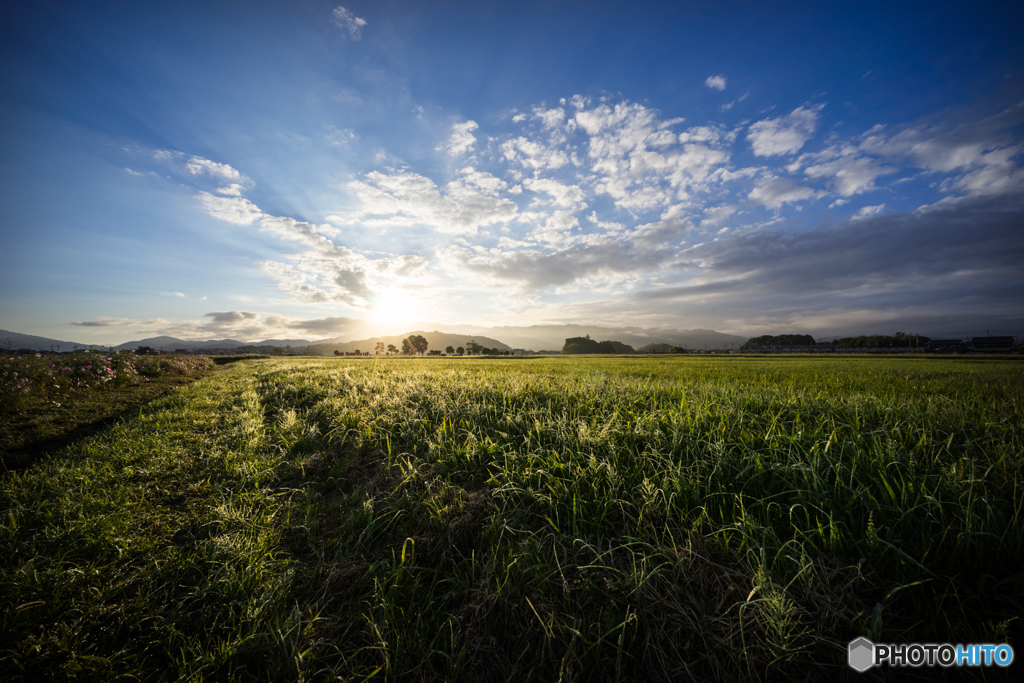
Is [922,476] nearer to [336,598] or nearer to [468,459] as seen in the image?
[468,459]


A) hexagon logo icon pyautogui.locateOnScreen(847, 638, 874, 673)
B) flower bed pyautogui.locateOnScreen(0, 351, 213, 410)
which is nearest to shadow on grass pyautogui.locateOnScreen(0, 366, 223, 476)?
flower bed pyautogui.locateOnScreen(0, 351, 213, 410)

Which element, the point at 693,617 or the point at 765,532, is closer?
the point at 693,617

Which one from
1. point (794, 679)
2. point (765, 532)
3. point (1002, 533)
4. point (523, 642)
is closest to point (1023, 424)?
point (1002, 533)

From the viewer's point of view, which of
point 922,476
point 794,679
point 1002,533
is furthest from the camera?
point 922,476

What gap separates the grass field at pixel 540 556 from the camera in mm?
1829

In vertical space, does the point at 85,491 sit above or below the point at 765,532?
below

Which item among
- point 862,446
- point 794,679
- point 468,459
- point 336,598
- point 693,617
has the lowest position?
point 336,598

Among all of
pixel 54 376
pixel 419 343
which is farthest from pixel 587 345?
pixel 54 376

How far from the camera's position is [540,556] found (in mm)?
2398

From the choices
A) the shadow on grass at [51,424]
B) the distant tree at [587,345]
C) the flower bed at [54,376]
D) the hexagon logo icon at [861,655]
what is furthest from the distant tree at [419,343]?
the hexagon logo icon at [861,655]

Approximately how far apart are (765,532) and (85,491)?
21.2ft

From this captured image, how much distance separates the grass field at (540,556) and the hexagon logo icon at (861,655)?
56 millimetres

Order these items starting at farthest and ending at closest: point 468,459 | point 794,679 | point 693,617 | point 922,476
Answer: point 468,459, point 922,476, point 693,617, point 794,679

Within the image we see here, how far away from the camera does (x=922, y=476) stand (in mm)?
2738
